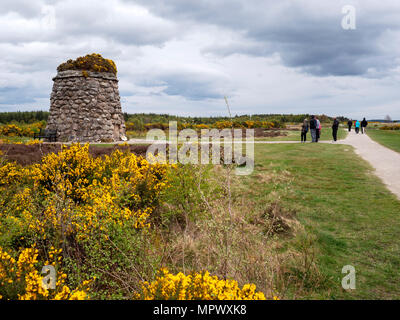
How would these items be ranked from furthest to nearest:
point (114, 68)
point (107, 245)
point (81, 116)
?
point (114, 68) → point (81, 116) → point (107, 245)

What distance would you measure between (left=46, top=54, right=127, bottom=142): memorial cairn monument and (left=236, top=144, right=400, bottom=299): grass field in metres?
12.0

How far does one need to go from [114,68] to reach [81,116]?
4.28m

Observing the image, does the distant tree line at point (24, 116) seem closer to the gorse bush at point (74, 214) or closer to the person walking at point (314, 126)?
the person walking at point (314, 126)

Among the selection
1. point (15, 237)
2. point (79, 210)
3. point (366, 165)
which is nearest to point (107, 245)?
point (79, 210)

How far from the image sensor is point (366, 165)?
1063cm

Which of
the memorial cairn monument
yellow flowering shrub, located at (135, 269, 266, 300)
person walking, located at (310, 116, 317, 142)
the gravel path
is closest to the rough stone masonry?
the memorial cairn monument

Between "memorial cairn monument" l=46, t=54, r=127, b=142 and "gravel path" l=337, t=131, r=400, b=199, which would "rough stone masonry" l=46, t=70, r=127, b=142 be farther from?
"gravel path" l=337, t=131, r=400, b=199

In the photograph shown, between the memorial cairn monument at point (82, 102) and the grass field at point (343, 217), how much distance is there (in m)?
12.0

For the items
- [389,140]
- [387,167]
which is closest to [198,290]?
[387,167]

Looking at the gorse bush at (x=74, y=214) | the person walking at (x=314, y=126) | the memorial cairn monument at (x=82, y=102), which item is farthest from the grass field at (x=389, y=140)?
the memorial cairn monument at (x=82, y=102)

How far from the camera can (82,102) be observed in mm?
18172

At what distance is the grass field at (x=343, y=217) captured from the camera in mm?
3605

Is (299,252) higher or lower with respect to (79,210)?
lower
